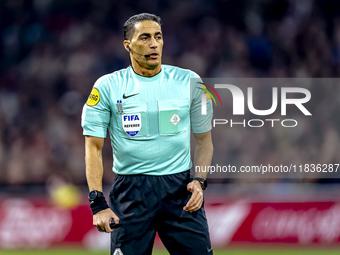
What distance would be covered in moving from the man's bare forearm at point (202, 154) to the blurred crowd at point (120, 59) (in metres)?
4.40

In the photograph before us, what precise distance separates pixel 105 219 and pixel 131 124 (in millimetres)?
596

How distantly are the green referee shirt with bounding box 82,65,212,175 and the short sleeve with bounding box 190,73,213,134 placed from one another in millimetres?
75

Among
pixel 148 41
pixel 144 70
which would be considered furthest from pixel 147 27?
pixel 144 70

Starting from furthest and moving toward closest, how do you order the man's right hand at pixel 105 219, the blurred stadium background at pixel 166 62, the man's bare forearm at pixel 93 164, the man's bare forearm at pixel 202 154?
the blurred stadium background at pixel 166 62 → the man's bare forearm at pixel 202 154 → the man's bare forearm at pixel 93 164 → the man's right hand at pixel 105 219

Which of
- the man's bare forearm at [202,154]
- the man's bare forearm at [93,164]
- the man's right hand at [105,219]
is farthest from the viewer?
the man's bare forearm at [202,154]

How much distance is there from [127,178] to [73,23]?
6035mm

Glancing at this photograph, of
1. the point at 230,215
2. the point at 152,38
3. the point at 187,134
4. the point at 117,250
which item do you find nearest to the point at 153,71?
the point at 152,38

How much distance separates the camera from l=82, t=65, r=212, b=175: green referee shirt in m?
3.07

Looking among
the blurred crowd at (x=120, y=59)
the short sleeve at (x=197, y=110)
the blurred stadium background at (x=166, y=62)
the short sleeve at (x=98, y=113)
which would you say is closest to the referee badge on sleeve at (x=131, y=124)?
the short sleeve at (x=98, y=113)

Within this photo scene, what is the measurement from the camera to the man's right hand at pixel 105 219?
292 centimetres

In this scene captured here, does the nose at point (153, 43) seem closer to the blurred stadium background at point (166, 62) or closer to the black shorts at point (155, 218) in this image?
the black shorts at point (155, 218)

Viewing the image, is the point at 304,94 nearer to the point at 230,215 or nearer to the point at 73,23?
the point at 230,215

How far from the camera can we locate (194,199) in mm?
3010

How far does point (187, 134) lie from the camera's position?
318 centimetres
